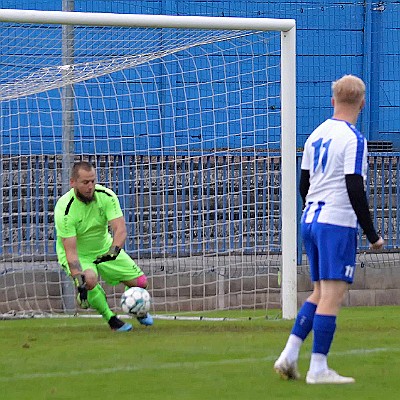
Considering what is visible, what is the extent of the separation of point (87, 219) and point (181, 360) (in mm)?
2786

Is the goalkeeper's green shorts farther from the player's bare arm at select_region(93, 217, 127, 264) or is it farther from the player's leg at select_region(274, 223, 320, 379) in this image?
Result: the player's leg at select_region(274, 223, 320, 379)

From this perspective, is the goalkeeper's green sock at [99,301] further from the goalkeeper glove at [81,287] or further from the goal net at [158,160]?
the goal net at [158,160]

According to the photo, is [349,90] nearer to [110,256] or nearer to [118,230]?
[118,230]

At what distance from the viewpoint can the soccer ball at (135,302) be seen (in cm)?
999

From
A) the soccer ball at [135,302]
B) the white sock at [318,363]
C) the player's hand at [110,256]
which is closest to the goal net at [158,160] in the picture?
the player's hand at [110,256]

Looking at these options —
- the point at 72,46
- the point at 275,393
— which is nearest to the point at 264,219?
the point at 72,46

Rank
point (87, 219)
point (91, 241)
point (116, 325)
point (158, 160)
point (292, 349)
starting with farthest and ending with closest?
1. point (158, 160)
2. point (91, 241)
3. point (87, 219)
4. point (116, 325)
5. point (292, 349)

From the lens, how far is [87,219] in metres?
10.3

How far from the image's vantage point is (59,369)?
740 cm

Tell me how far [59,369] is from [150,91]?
606 cm

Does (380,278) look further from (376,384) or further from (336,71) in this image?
(376,384)

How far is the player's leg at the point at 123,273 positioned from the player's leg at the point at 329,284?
3985 millimetres

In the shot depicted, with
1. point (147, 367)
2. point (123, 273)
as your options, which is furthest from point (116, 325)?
point (147, 367)

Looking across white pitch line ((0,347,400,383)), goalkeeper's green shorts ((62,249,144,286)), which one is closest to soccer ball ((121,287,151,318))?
goalkeeper's green shorts ((62,249,144,286))
